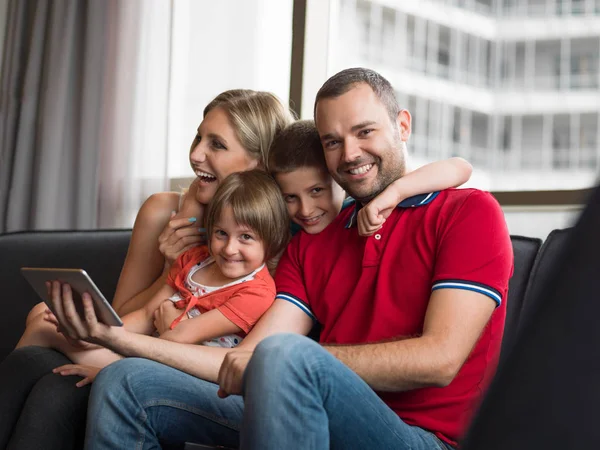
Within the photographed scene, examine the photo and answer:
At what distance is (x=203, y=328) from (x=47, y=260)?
874 millimetres

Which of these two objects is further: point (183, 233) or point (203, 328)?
point (183, 233)

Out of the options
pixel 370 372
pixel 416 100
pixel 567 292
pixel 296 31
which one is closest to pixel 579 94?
pixel 416 100

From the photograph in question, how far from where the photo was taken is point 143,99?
3.61m

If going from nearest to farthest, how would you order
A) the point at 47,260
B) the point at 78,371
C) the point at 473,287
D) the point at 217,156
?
1. the point at 473,287
2. the point at 78,371
3. the point at 217,156
4. the point at 47,260

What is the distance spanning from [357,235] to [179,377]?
0.52m

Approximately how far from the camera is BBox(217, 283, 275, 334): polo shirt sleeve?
1.68 m

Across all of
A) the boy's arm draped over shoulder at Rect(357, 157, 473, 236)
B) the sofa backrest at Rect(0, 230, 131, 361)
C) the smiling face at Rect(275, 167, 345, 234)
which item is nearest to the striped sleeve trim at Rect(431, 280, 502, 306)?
the boy's arm draped over shoulder at Rect(357, 157, 473, 236)

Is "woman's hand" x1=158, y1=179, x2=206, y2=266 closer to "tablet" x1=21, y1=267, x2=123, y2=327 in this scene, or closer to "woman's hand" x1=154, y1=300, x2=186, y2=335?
"woman's hand" x1=154, y1=300, x2=186, y2=335

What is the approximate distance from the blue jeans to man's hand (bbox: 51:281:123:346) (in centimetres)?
9

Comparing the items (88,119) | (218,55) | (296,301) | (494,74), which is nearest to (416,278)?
(296,301)

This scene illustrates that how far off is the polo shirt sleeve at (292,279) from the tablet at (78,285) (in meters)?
0.41

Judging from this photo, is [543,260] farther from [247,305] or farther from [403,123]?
[247,305]

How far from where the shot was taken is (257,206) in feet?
5.65

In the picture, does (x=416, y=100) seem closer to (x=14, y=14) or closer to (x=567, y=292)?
(x=14, y=14)
